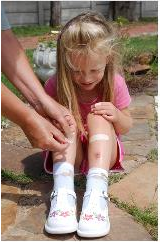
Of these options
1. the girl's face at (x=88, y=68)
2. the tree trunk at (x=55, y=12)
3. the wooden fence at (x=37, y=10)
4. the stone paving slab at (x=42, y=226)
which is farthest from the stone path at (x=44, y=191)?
the wooden fence at (x=37, y=10)

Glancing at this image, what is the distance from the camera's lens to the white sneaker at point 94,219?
1.68 meters

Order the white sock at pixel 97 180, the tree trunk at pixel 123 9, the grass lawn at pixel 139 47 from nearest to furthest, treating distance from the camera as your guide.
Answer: the white sock at pixel 97 180, the grass lawn at pixel 139 47, the tree trunk at pixel 123 9

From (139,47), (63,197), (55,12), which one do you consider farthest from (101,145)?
(55,12)

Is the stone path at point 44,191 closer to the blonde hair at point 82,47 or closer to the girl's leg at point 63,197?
the girl's leg at point 63,197

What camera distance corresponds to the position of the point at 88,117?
2.04 metres

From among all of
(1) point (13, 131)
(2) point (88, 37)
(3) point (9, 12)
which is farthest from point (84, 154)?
(3) point (9, 12)

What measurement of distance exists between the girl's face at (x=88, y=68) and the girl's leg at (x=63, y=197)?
264mm

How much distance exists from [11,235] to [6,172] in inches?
23.5

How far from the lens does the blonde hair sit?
2.06m

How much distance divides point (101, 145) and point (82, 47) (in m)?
0.44

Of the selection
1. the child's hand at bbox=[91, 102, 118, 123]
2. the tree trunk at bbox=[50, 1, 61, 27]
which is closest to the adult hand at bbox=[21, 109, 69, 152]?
the child's hand at bbox=[91, 102, 118, 123]

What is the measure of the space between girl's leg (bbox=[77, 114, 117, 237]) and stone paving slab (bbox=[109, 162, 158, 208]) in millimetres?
142

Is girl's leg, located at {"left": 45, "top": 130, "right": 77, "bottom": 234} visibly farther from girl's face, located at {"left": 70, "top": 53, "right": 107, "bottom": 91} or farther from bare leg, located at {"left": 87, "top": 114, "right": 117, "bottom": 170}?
girl's face, located at {"left": 70, "top": 53, "right": 107, "bottom": 91}

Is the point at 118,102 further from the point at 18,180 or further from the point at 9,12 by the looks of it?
the point at 9,12
